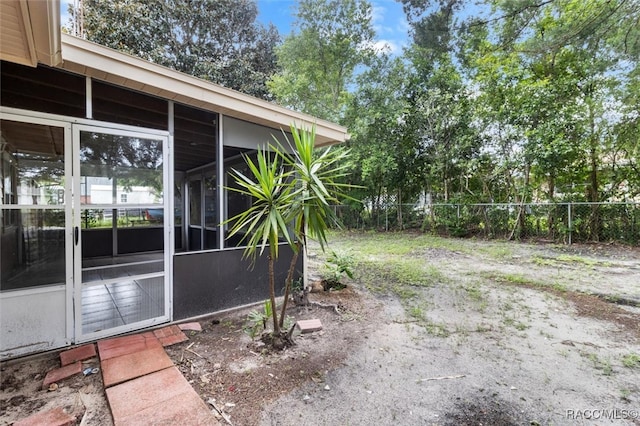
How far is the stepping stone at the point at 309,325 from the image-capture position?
296cm

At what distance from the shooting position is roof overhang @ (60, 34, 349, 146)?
2342mm

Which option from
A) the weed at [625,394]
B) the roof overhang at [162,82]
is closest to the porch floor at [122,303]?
the roof overhang at [162,82]

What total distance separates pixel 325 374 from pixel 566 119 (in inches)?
355

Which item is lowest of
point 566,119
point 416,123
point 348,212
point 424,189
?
point 348,212

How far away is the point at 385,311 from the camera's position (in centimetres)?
362

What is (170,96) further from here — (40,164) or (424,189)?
(424,189)

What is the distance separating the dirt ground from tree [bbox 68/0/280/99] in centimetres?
1136

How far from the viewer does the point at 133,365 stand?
2.24m

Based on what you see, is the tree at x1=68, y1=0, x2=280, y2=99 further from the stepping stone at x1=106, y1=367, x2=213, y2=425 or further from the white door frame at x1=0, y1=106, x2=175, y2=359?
the stepping stone at x1=106, y1=367, x2=213, y2=425

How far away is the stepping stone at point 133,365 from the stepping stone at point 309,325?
1.18 meters

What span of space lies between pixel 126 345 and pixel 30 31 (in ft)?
7.60

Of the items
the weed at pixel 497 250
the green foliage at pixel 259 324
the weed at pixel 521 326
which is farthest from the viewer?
the weed at pixel 497 250

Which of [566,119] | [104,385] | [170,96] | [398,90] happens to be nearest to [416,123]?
[398,90]

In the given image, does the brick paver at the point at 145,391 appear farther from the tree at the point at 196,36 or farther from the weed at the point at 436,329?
the tree at the point at 196,36
